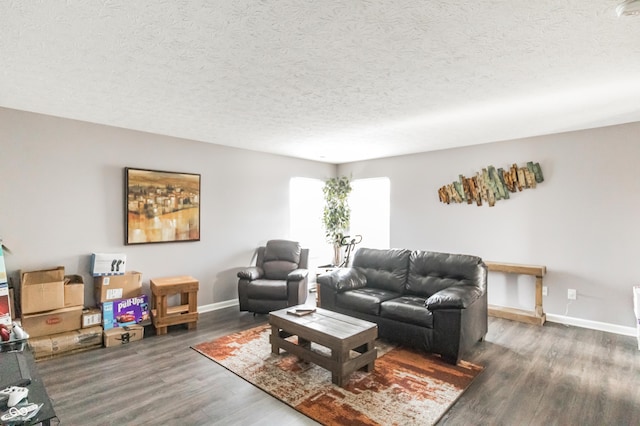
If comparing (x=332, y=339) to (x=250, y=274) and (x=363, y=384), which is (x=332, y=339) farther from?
(x=250, y=274)

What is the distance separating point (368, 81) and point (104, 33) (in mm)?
1803

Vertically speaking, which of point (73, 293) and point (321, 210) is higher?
point (321, 210)

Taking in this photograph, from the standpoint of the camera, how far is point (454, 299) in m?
3.10

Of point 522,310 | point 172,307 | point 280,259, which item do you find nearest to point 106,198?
point 172,307

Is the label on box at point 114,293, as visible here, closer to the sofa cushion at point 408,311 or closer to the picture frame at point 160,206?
the picture frame at point 160,206

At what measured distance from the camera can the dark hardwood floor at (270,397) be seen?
7.59 feet

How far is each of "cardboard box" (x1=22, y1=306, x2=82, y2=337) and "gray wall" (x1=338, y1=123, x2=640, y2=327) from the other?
4.90 meters

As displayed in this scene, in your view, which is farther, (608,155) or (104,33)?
(608,155)

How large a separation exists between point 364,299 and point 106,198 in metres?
3.31

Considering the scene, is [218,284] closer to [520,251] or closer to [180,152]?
[180,152]

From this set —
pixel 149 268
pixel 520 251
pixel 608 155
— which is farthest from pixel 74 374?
pixel 608 155

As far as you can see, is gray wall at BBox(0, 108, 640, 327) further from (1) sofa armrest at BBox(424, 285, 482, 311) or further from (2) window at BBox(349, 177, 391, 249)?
(1) sofa armrest at BBox(424, 285, 482, 311)

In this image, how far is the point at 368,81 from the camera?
264 cm

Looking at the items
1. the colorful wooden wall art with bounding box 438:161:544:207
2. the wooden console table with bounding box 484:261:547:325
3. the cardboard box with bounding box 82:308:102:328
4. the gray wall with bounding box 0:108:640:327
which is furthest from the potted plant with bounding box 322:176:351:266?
the cardboard box with bounding box 82:308:102:328
